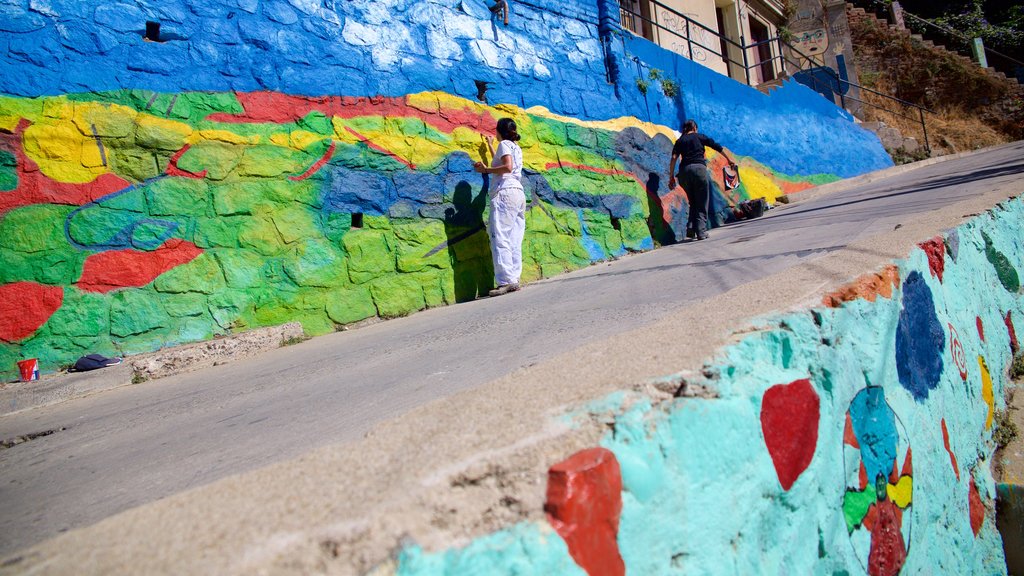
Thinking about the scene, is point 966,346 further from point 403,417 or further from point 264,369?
point 264,369

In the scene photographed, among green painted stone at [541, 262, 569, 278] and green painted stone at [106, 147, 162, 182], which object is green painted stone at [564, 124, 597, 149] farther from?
green painted stone at [106, 147, 162, 182]

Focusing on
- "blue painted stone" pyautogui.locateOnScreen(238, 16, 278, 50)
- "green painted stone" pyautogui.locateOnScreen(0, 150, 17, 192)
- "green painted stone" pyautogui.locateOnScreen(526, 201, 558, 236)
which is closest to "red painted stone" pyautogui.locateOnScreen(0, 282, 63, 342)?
"green painted stone" pyautogui.locateOnScreen(0, 150, 17, 192)

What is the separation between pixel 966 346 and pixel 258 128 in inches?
182

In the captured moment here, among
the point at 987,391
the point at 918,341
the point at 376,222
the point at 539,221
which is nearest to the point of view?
the point at 918,341

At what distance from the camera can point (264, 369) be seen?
10.7 ft

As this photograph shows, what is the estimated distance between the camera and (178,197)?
13.2 ft

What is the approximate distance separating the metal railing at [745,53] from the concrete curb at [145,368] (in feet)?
33.4

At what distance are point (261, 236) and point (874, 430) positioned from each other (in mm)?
3971

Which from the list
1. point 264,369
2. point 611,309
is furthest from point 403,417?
point 264,369

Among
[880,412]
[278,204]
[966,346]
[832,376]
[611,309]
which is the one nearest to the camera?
[832,376]

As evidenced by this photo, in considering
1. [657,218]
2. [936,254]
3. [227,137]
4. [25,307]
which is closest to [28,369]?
[25,307]

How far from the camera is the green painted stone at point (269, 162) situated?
4324mm

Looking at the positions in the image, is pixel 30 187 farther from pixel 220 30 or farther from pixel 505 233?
pixel 505 233

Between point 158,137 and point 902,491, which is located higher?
point 158,137
